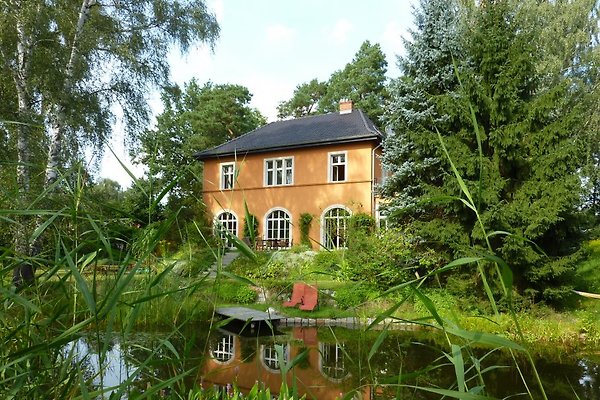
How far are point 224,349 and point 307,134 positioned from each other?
14.2 metres

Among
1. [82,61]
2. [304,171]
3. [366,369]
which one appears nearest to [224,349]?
[366,369]

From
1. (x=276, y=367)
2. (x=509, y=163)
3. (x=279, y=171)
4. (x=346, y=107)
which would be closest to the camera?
(x=276, y=367)

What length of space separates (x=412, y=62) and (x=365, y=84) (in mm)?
19287

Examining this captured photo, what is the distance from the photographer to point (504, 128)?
9.20 meters

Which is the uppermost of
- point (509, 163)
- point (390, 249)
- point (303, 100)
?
point (303, 100)

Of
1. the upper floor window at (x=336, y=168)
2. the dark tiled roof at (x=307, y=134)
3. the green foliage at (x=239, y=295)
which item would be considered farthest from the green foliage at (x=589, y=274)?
the upper floor window at (x=336, y=168)

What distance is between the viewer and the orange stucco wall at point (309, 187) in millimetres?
18188

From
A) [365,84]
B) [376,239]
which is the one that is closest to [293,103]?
[365,84]

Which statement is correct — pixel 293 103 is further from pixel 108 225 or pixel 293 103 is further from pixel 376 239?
pixel 108 225

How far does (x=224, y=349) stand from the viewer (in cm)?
698

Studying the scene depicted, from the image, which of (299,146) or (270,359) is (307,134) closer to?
(299,146)

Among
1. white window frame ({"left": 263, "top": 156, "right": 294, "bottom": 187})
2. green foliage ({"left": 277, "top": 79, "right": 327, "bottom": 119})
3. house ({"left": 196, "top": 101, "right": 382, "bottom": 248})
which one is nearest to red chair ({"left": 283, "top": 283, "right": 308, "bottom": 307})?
house ({"left": 196, "top": 101, "right": 382, "bottom": 248})

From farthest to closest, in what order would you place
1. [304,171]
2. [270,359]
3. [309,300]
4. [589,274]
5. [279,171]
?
[279,171], [304,171], [589,274], [309,300], [270,359]

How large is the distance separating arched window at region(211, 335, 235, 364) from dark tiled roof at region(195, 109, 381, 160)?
37.8 ft
